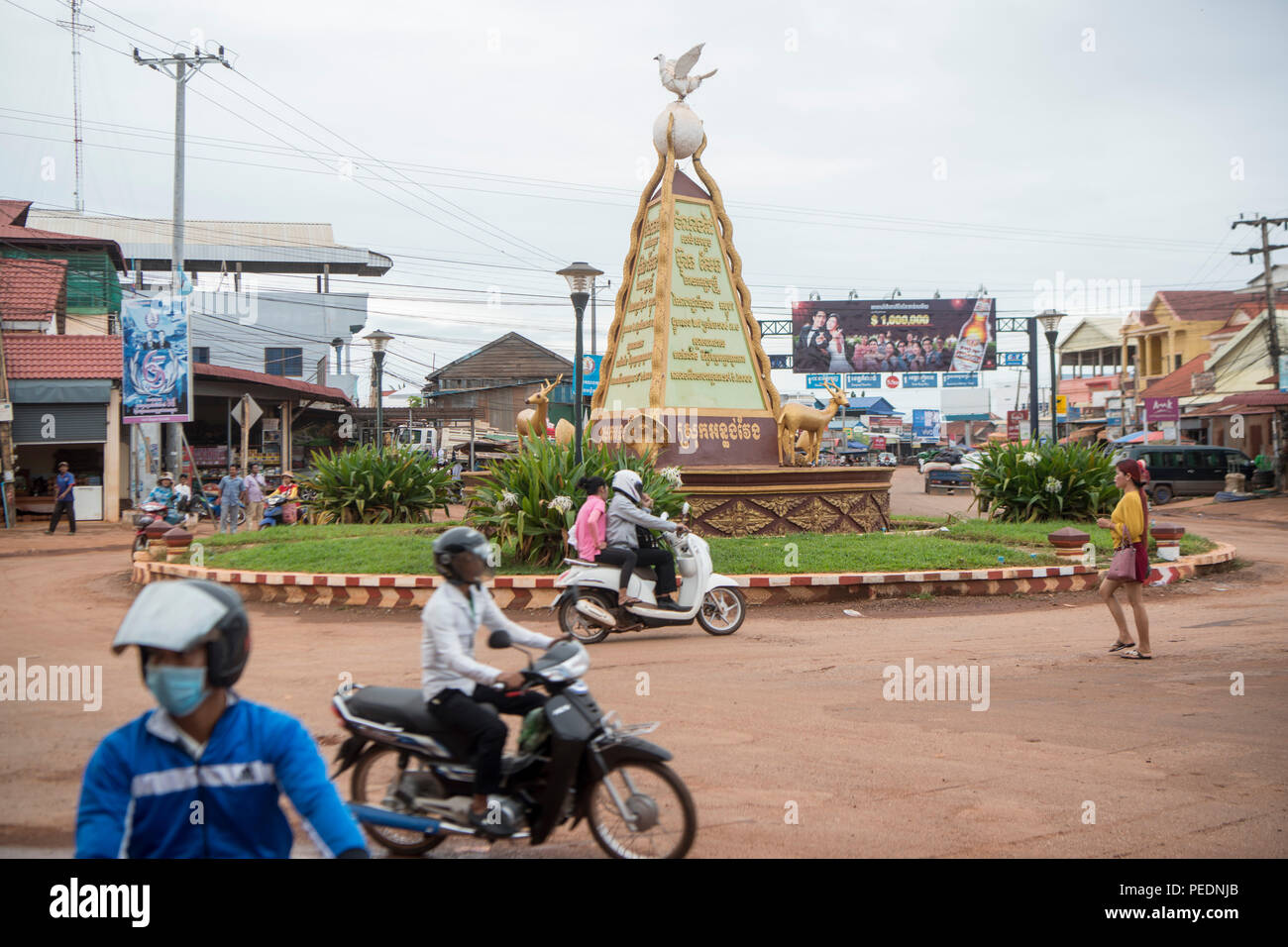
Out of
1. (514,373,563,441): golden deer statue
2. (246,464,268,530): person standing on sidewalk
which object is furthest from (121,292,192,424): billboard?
(514,373,563,441): golden deer statue

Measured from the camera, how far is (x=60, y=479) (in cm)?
2302

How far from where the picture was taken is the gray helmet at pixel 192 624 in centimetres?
246

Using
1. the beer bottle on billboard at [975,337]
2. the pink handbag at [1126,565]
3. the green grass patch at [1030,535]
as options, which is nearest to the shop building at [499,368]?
the beer bottle on billboard at [975,337]

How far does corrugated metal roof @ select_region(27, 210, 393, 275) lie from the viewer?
4981 centimetres

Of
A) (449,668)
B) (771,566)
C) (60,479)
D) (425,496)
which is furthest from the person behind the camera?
(60,479)

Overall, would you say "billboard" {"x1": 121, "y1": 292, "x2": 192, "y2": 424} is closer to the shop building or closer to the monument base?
the monument base

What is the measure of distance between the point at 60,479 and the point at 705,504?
15.8 m

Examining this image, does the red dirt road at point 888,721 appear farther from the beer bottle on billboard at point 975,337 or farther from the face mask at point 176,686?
the beer bottle on billboard at point 975,337

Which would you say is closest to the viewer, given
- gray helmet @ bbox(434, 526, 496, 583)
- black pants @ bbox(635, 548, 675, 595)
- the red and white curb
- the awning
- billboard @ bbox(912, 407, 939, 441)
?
gray helmet @ bbox(434, 526, 496, 583)

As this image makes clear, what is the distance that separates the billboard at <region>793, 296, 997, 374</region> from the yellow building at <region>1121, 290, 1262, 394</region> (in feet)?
36.4

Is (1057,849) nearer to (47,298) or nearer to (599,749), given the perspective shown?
(599,749)

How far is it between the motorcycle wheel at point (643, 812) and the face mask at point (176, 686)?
210 cm
